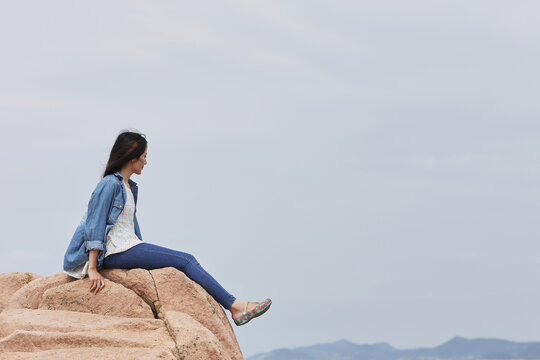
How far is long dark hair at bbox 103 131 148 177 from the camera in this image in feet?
35.9

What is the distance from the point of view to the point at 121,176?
11.0 meters

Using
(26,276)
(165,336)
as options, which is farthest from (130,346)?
(26,276)

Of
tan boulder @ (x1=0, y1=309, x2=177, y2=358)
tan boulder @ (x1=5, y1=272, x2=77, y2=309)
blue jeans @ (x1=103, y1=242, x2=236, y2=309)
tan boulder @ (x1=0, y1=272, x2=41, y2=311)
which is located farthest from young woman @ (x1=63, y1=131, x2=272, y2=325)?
tan boulder @ (x1=0, y1=272, x2=41, y2=311)

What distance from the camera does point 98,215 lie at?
10547 mm

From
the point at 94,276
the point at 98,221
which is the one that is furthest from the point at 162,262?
the point at 98,221

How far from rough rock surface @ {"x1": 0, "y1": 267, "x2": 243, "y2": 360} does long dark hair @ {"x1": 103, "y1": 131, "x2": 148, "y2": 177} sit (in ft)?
5.44

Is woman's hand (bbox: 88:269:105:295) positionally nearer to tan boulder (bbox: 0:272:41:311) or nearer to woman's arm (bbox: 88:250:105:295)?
woman's arm (bbox: 88:250:105:295)

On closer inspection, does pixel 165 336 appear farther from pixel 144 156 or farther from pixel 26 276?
pixel 26 276

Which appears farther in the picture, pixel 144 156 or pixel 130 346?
pixel 144 156

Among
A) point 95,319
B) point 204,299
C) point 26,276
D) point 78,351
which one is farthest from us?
point 26,276

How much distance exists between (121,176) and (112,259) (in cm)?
130

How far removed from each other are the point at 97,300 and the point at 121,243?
3.03ft

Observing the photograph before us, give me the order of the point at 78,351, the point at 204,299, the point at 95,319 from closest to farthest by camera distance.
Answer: the point at 78,351, the point at 95,319, the point at 204,299

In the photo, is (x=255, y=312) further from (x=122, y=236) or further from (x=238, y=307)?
(x=122, y=236)
